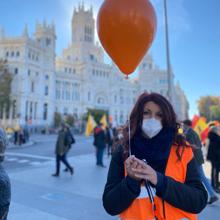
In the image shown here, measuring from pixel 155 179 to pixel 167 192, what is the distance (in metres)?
0.11

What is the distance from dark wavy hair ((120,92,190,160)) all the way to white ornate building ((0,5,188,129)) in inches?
1671

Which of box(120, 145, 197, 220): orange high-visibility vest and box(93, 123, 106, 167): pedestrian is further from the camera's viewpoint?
box(93, 123, 106, 167): pedestrian

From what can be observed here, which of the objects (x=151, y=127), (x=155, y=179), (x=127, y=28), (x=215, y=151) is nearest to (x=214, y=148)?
(x=215, y=151)

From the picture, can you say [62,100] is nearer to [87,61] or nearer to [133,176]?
[87,61]

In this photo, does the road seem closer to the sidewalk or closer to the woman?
the sidewalk

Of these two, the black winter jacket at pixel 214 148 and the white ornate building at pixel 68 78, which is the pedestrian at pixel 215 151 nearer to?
the black winter jacket at pixel 214 148

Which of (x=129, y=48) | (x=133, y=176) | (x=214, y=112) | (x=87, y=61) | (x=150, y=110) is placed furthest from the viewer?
(x=87, y=61)

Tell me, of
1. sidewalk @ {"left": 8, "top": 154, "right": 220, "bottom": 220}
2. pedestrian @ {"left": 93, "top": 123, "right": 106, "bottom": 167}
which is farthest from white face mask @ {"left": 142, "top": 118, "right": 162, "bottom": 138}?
pedestrian @ {"left": 93, "top": 123, "right": 106, "bottom": 167}

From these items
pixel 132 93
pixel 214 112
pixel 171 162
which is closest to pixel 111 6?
pixel 171 162

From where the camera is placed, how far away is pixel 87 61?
71.3 metres

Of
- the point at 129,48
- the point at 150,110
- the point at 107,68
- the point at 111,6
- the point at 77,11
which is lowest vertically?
the point at 150,110

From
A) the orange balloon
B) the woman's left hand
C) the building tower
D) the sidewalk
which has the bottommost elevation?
the sidewalk

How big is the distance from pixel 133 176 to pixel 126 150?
218 mm

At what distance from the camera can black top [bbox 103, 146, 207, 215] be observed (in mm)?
1431
